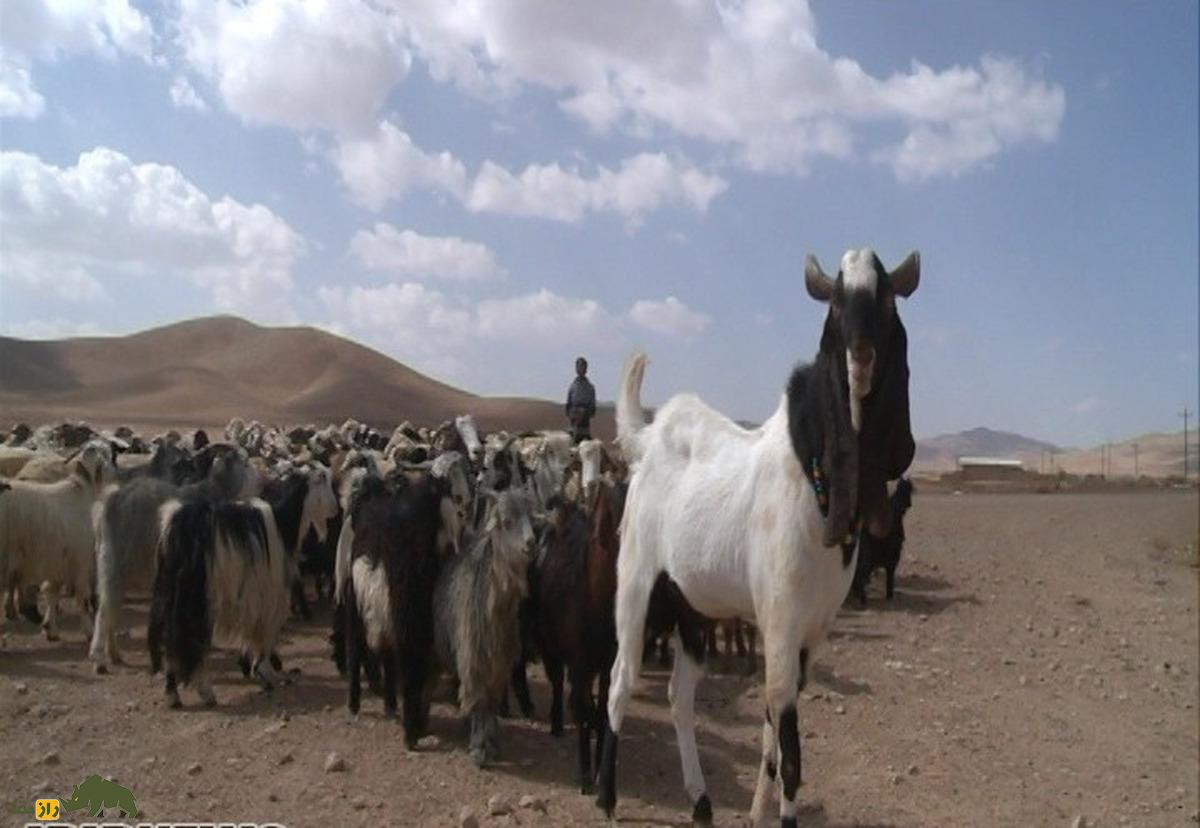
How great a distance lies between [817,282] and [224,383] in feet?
250

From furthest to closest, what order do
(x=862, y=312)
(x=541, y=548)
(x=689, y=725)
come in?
1. (x=541, y=548)
2. (x=689, y=725)
3. (x=862, y=312)

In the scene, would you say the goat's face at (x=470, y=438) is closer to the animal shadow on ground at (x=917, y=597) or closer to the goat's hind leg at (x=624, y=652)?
the animal shadow on ground at (x=917, y=597)

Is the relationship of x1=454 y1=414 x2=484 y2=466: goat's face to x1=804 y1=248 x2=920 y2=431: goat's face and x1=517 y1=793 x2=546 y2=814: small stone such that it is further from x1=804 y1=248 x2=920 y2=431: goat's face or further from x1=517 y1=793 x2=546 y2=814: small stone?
x1=804 y1=248 x2=920 y2=431: goat's face

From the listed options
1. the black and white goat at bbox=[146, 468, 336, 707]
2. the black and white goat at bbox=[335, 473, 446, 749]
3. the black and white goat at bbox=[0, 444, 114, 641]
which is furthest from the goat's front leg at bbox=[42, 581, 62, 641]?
the black and white goat at bbox=[335, 473, 446, 749]

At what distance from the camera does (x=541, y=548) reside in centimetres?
772

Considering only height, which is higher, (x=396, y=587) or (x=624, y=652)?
(x=396, y=587)

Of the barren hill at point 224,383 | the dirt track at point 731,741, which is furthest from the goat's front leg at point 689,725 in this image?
the barren hill at point 224,383

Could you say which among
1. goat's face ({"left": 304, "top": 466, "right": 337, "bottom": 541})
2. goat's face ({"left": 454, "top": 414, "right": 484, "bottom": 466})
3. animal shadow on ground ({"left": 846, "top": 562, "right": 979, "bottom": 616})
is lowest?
animal shadow on ground ({"left": 846, "top": 562, "right": 979, "bottom": 616})

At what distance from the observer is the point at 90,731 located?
7207 millimetres

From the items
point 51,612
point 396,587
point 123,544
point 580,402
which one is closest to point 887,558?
point 580,402

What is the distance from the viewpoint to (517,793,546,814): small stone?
19.9ft

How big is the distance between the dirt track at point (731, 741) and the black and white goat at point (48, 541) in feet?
1.85

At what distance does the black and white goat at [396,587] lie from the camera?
7234 millimetres

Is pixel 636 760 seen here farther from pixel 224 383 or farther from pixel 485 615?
pixel 224 383
